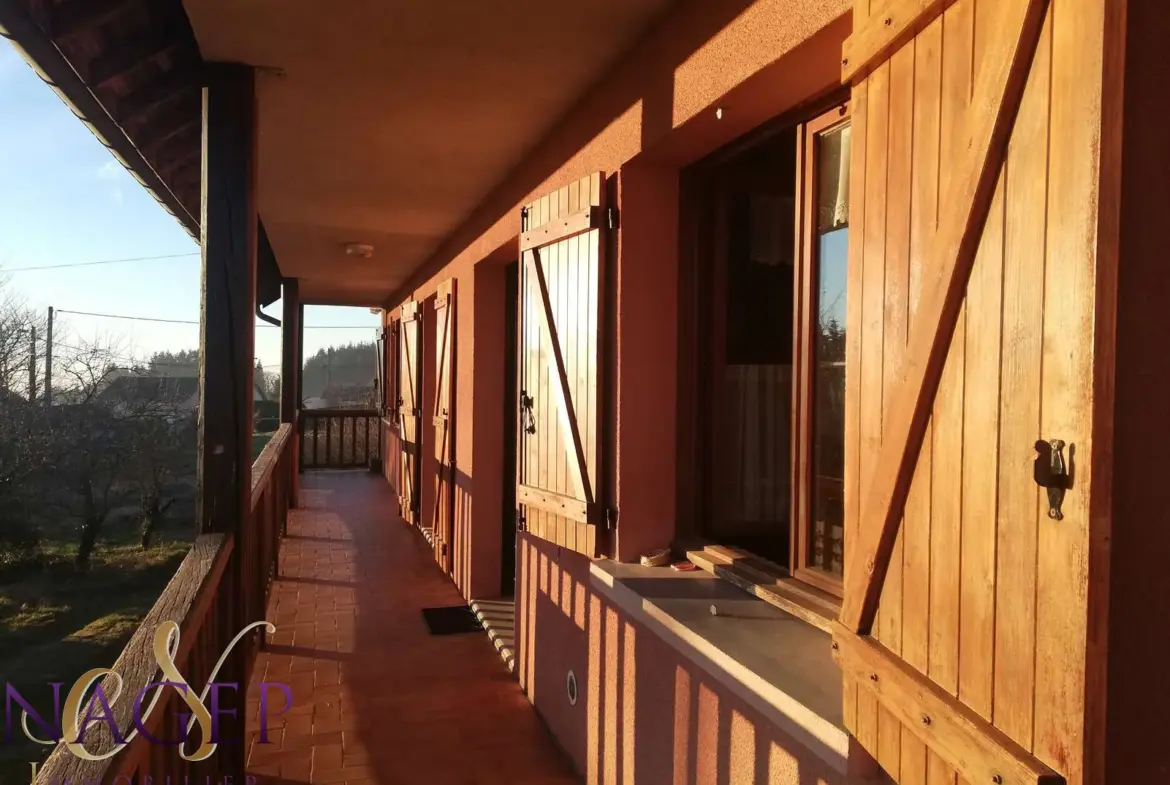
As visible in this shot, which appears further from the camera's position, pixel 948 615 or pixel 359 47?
pixel 359 47

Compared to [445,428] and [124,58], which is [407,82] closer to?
[124,58]

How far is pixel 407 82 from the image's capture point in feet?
9.57

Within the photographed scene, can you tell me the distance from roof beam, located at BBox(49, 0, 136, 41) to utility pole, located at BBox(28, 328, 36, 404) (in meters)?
10.2

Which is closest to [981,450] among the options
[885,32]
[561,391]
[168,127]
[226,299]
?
[885,32]

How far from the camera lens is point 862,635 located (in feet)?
4.17

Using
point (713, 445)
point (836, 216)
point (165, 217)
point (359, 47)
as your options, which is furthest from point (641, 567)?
point (165, 217)

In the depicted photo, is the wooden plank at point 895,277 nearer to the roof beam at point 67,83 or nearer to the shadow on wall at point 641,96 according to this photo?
the shadow on wall at point 641,96

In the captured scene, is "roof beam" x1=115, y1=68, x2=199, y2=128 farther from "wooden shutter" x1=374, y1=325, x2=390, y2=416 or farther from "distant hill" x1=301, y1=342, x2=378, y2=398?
"distant hill" x1=301, y1=342, x2=378, y2=398

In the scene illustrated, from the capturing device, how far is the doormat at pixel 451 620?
4.69 meters

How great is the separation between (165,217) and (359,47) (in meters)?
2.79

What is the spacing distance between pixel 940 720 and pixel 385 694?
3.17m

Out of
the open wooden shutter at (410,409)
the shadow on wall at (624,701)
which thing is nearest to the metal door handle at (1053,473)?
the shadow on wall at (624,701)

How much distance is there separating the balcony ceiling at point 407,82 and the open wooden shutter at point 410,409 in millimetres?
2346

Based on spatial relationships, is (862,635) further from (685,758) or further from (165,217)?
(165,217)
